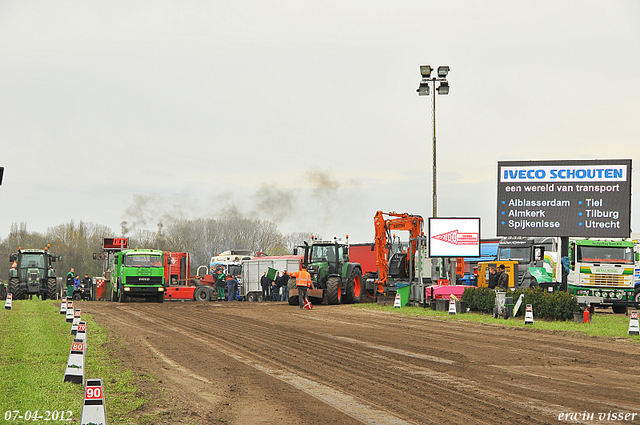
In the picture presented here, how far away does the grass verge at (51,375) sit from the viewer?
25.0ft

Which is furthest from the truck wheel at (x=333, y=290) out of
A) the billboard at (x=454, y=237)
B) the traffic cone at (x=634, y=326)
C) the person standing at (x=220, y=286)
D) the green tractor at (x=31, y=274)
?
the green tractor at (x=31, y=274)

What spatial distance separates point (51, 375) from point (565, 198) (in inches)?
801

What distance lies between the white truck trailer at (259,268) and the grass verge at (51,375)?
23.1 metres

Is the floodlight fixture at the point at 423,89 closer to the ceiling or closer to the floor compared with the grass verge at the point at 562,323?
closer to the ceiling

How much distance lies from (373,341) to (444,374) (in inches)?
191

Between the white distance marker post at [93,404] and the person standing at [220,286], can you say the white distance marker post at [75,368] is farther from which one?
the person standing at [220,286]

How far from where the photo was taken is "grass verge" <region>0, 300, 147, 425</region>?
7.61 meters

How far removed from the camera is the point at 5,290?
130 feet

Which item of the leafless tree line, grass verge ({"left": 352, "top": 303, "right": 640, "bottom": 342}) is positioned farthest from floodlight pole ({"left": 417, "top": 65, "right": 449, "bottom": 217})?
the leafless tree line

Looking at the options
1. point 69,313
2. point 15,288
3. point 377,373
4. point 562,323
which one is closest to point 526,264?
point 562,323

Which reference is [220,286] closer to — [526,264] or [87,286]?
[87,286]

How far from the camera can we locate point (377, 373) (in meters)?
10.5

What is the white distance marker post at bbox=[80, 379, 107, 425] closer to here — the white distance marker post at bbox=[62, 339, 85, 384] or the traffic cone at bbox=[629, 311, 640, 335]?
the white distance marker post at bbox=[62, 339, 85, 384]

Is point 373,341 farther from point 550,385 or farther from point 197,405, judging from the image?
point 197,405
